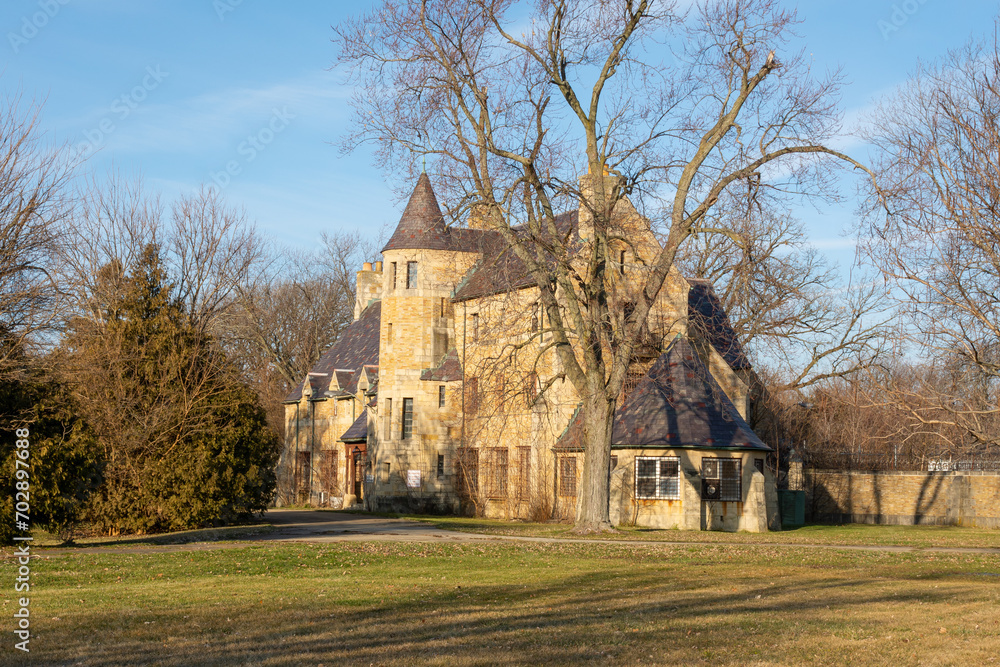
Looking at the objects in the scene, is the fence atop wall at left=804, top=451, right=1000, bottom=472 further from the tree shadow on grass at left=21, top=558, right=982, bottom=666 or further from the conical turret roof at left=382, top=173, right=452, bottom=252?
the tree shadow on grass at left=21, top=558, right=982, bottom=666

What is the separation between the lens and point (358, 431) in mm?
44812

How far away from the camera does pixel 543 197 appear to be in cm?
2580

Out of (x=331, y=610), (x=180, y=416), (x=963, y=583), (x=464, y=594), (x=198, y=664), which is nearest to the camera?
(x=198, y=664)

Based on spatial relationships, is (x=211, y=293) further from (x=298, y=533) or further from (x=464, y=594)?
(x=464, y=594)

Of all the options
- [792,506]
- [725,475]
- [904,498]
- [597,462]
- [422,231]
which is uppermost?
[422,231]

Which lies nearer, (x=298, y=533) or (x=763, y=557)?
(x=763, y=557)

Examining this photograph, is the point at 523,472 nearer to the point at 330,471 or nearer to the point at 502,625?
the point at 330,471

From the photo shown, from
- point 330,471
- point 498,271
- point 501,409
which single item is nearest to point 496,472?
point 501,409

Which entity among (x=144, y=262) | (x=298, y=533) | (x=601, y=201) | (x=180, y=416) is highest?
(x=601, y=201)

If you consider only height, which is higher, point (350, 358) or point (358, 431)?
point (350, 358)

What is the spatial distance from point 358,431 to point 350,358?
23.3ft

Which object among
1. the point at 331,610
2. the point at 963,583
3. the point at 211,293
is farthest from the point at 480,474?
the point at 331,610

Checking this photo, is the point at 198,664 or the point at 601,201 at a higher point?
the point at 601,201

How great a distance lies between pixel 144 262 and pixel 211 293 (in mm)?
A: 9038
